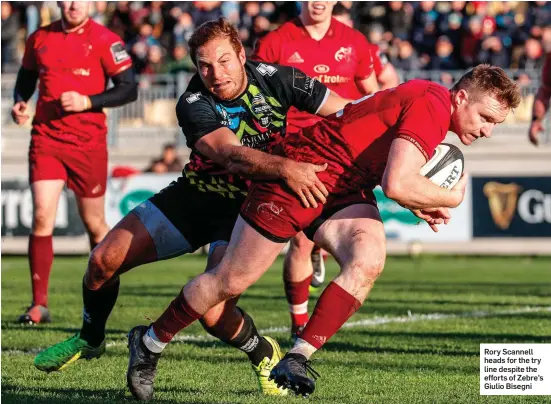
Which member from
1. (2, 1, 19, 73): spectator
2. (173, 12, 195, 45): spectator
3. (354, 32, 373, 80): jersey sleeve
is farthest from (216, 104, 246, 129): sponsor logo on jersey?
(2, 1, 19, 73): spectator

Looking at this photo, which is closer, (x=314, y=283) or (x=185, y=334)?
(x=185, y=334)

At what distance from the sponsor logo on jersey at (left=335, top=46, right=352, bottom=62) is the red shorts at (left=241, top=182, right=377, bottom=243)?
3.47 meters

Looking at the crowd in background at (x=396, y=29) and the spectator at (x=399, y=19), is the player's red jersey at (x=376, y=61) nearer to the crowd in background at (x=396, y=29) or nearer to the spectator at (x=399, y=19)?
the crowd in background at (x=396, y=29)

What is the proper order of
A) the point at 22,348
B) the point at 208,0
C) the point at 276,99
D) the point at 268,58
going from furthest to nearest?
the point at 208,0
the point at 268,58
the point at 22,348
the point at 276,99

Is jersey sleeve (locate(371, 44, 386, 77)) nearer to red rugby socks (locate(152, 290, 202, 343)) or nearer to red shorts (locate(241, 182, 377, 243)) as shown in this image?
red shorts (locate(241, 182, 377, 243))

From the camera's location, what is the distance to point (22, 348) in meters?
7.84

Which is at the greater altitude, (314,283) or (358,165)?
(358,165)

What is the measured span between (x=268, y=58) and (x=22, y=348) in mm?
2821

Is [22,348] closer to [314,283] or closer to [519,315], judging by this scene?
[314,283]

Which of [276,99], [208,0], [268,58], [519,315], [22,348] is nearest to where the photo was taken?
[276,99]

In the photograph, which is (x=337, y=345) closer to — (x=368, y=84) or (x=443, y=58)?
(x=368, y=84)

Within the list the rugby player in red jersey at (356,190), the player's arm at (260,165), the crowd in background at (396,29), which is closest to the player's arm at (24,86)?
the player's arm at (260,165)

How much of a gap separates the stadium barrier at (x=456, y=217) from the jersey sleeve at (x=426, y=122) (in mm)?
12882

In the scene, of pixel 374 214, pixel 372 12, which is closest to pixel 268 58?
pixel 374 214
